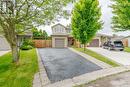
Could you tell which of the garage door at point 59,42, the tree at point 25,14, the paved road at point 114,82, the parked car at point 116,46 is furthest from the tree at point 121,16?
the paved road at point 114,82

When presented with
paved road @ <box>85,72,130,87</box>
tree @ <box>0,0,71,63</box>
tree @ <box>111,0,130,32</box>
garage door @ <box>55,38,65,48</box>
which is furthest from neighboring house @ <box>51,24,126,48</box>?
paved road @ <box>85,72,130,87</box>

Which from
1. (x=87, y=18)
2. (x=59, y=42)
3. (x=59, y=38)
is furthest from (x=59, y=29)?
(x=87, y=18)

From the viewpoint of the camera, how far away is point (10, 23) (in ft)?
61.7

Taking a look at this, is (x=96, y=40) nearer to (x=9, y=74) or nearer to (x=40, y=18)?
(x=40, y=18)

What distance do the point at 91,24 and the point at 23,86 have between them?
22113 mm

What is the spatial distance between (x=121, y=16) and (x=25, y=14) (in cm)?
2324

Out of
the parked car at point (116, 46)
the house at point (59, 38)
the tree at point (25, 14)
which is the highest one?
the tree at point (25, 14)

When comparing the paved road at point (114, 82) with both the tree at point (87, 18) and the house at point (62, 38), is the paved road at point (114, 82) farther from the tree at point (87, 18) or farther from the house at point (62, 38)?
the house at point (62, 38)

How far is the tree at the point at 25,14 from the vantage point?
730 inches

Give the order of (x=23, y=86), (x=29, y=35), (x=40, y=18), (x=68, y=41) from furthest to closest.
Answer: (x=68, y=41) < (x=29, y=35) < (x=40, y=18) < (x=23, y=86)

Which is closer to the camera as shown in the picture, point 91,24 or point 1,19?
point 1,19

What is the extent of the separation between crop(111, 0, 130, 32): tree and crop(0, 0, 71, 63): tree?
1993cm

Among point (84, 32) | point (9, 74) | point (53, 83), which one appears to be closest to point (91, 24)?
point (84, 32)

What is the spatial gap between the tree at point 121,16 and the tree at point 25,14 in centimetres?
1993
